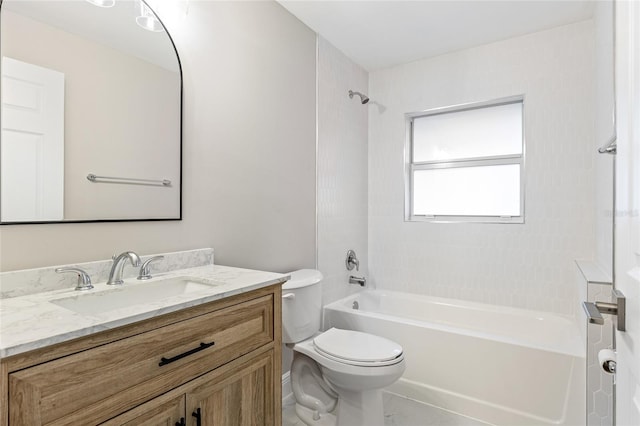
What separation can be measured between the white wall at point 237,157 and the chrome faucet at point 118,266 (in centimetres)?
12

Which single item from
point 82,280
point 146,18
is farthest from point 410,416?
point 146,18

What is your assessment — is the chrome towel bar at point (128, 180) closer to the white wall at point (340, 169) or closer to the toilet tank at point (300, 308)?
the toilet tank at point (300, 308)

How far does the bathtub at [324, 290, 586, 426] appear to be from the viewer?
1.84 meters

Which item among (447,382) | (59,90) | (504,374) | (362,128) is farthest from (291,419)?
(362,128)

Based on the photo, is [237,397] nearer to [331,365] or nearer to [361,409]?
[331,365]

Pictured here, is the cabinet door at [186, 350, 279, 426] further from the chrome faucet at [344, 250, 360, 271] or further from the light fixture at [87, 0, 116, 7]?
the chrome faucet at [344, 250, 360, 271]

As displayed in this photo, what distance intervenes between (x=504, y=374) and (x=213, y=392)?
1658 mm

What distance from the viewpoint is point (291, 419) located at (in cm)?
199

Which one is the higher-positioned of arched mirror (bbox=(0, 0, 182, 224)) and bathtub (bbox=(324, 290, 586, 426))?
arched mirror (bbox=(0, 0, 182, 224))

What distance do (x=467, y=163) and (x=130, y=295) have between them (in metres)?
2.58

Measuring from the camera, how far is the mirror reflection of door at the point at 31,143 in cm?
111

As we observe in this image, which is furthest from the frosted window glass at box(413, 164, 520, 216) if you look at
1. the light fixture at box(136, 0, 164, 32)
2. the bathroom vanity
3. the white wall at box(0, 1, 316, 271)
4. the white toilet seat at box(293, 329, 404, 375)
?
the light fixture at box(136, 0, 164, 32)

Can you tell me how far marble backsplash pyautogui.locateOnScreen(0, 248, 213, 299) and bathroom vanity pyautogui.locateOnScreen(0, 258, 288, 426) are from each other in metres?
0.05

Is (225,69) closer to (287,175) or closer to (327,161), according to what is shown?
(287,175)
